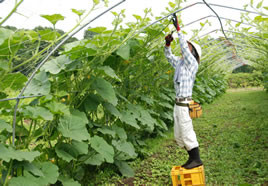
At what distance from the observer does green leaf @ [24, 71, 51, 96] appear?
237cm

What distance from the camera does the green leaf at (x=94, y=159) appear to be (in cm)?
296

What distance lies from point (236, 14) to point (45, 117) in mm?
4899

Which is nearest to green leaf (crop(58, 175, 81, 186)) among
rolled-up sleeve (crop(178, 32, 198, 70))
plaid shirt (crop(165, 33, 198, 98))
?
plaid shirt (crop(165, 33, 198, 98))

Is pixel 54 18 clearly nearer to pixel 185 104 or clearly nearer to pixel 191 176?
pixel 185 104

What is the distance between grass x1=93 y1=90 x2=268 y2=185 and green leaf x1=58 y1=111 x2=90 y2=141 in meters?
1.19

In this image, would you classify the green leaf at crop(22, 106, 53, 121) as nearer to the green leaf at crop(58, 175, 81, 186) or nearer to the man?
the green leaf at crop(58, 175, 81, 186)

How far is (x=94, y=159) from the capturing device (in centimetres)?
302

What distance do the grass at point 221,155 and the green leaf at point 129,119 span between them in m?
0.69

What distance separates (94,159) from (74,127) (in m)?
0.66

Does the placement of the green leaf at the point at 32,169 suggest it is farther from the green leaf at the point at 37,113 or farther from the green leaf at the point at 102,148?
the green leaf at the point at 102,148

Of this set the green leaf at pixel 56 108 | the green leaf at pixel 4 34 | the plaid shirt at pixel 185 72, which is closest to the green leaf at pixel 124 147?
the plaid shirt at pixel 185 72

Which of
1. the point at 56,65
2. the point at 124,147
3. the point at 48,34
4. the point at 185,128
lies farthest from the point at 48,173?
the point at 185,128

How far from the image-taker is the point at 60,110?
2244mm

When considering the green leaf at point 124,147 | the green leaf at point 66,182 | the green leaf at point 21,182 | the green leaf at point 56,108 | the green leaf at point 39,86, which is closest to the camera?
the green leaf at point 21,182
